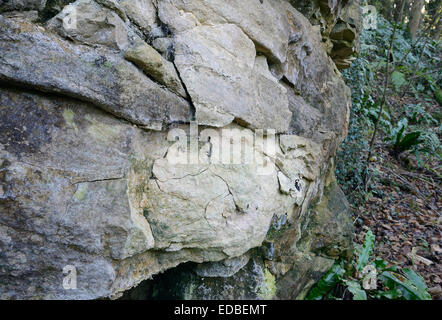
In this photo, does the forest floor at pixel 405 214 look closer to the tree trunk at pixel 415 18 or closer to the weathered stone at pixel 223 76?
the weathered stone at pixel 223 76

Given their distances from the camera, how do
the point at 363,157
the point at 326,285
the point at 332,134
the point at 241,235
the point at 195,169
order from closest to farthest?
the point at 195,169
the point at 241,235
the point at 326,285
the point at 332,134
the point at 363,157

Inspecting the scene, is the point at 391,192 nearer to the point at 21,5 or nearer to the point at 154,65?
the point at 154,65

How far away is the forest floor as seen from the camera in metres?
3.91

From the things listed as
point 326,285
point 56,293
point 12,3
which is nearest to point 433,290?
point 326,285

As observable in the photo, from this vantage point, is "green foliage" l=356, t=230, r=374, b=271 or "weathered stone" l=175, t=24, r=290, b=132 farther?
"green foliage" l=356, t=230, r=374, b=271

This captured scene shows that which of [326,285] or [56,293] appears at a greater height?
[56,293]

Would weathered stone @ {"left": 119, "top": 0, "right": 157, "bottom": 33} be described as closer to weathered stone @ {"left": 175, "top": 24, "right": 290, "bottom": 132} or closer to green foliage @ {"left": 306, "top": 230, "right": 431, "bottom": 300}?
weathered stone @ {"left": 175, "top": 24, "right": 290, "bottom": 132}

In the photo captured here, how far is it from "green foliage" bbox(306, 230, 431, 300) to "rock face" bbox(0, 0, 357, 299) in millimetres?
153

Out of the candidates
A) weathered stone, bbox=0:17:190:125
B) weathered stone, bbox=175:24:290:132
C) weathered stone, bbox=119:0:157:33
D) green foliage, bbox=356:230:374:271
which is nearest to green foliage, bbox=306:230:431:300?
green foliage, bbox=356:230:374:271

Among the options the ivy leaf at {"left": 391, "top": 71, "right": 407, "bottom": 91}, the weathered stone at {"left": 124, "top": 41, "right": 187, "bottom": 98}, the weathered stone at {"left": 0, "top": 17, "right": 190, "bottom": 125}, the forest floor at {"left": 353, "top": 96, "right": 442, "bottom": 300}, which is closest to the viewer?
the weathered stone at {"left": 0, "top": 17, "right": 190, "bottom": 125}

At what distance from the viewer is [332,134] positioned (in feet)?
11.9

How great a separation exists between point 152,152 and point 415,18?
12.1 meters
